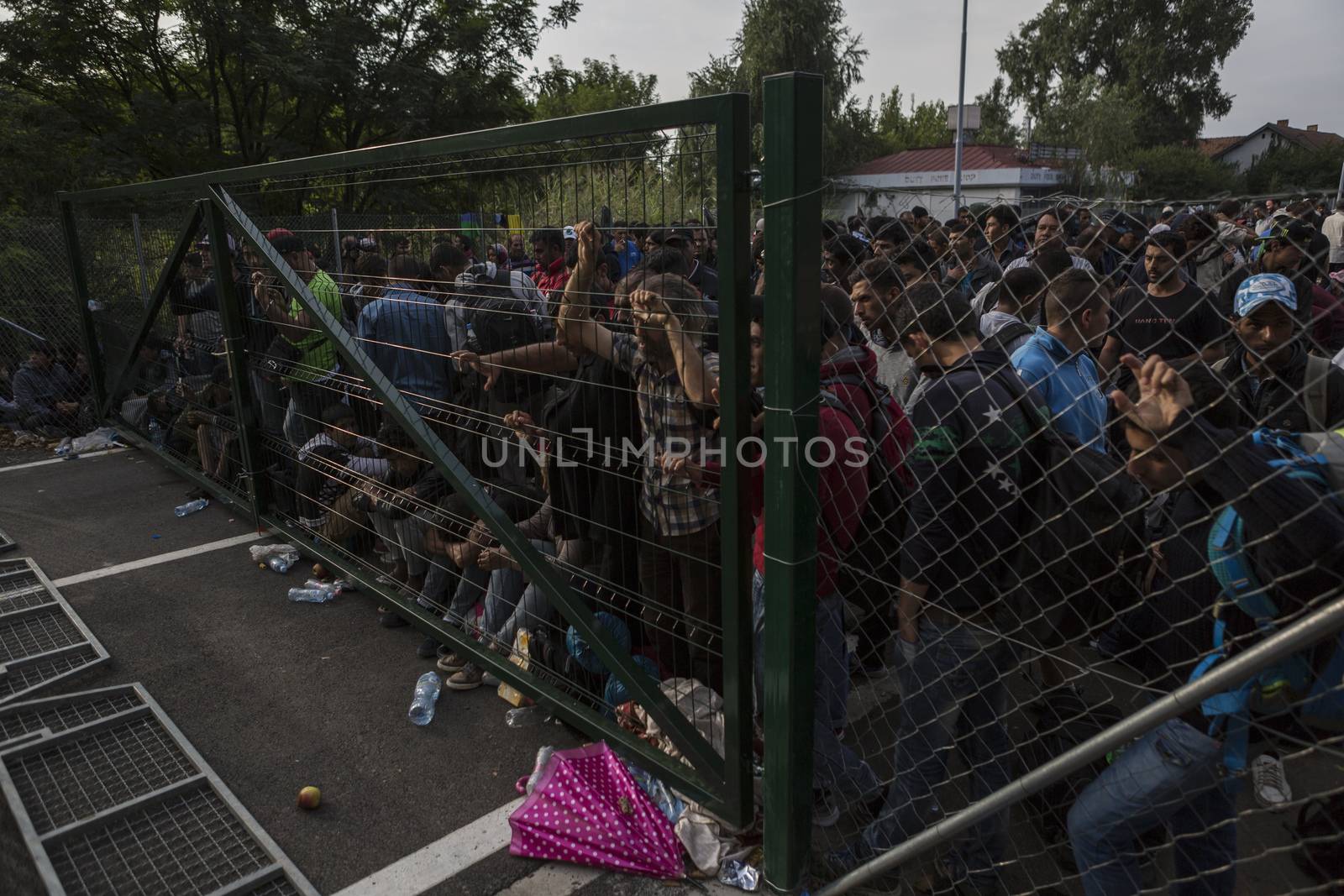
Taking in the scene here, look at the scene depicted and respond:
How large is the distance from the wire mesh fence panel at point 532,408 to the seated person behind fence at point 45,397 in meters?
4.26

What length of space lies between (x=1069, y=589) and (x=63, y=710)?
4.17 m

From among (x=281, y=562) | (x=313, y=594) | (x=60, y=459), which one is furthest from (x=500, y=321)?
(x=60, y=459)

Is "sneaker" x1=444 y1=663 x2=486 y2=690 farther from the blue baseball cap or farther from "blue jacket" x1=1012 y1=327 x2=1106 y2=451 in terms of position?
the blue baseball cap

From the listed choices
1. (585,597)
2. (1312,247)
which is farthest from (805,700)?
(1312,247)

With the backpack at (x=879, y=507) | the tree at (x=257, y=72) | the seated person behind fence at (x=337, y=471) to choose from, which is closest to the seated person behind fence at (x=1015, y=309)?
the backpack at (x=879, y=507)

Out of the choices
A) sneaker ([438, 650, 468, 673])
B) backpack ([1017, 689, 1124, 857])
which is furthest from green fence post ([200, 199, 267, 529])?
backpack ([1017, 689, 1124, 857])

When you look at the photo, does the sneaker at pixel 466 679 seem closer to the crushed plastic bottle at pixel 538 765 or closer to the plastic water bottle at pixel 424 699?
the plastic water bottle at pixel 424 699

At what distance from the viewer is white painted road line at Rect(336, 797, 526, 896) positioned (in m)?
2.62

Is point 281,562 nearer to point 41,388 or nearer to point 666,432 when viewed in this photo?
point 666,432

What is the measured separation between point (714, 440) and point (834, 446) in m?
0.41

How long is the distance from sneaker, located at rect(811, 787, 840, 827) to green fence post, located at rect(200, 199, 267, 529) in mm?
4309

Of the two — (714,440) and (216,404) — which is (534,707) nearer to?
(714,440)

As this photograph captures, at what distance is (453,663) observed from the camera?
12.8 ft

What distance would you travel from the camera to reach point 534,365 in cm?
308
